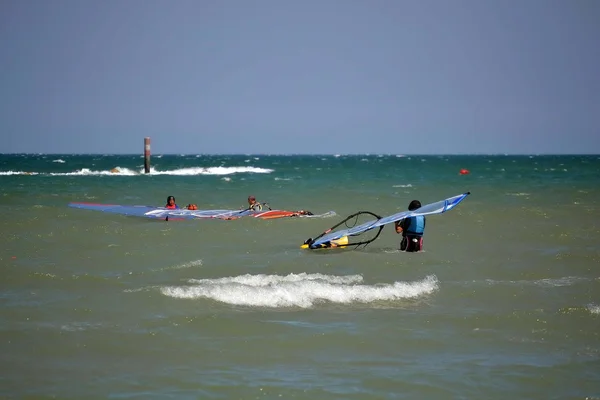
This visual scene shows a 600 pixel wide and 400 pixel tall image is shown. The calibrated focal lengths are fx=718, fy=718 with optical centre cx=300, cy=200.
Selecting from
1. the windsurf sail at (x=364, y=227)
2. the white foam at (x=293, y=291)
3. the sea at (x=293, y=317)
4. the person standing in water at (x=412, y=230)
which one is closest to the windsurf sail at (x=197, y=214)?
the sea at (x=293, y=317)

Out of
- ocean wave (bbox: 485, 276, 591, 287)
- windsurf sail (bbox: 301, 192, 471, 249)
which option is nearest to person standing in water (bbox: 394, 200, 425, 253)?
windsurf sail (bbox: 301, 192, 471, 249)

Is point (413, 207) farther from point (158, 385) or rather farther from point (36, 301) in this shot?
point (158, 385)

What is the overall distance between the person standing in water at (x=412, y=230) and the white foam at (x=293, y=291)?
2744 millimetres

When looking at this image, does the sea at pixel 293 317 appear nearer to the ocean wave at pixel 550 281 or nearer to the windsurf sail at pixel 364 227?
the ocean wave at pixel 550 281

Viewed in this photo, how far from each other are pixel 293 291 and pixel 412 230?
193 inches

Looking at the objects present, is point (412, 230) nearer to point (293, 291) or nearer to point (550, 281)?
point (550, 281)

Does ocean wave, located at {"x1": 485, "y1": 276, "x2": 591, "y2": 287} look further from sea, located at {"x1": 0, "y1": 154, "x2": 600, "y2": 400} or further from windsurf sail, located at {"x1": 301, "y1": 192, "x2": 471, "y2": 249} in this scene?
windsurf sail, located at {"x1": 301, "y1": 192, "x2": 471, "y2": 249}

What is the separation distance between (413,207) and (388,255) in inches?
49.6

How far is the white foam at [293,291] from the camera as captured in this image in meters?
10.9

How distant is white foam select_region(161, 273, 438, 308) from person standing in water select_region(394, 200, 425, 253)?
2744mm

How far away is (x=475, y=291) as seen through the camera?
11828 mm

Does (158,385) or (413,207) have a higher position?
(413,207)

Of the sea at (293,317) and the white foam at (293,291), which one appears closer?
the sea at (293,317)

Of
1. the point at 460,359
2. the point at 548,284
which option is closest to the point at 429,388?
the point at 460,359
